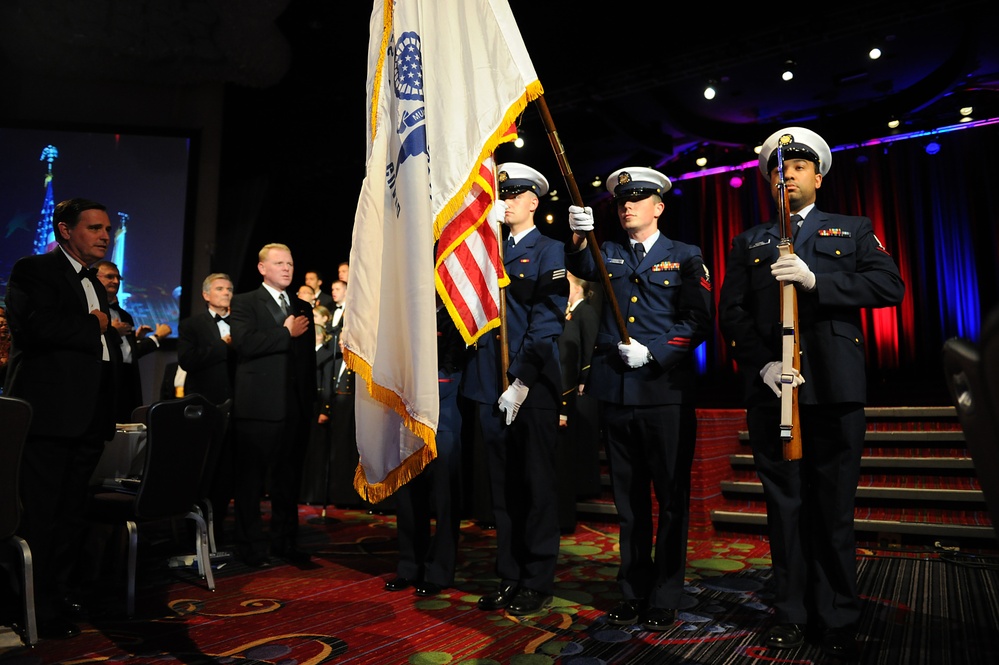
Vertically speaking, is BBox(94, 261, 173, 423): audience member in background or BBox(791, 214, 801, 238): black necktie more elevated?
BBox(791, 214, 801, 238): black necktie

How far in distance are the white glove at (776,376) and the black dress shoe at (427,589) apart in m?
1.80

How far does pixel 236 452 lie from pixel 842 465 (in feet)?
10.6

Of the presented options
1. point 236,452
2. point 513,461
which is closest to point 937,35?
point 513,461

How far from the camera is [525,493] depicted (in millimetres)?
3111

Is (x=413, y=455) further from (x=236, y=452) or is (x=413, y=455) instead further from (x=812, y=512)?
(x=236, y=452)

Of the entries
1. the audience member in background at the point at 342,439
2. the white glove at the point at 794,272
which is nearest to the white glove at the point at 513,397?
the white glove at the point at 794,272

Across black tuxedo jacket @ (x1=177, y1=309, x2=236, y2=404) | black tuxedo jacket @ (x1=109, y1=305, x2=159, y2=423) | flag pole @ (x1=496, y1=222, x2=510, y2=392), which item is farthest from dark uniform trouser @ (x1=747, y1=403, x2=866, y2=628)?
black tuxedo jacket @ (x1=177, y1=309, x2=236, y2=404)

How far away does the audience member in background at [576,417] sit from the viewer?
5027 mm

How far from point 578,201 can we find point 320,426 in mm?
4680

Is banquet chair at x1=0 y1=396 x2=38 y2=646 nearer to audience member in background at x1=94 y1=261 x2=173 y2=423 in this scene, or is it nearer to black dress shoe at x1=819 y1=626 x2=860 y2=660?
audience member in background at x1=94 y1=261 x2=173 y2=423

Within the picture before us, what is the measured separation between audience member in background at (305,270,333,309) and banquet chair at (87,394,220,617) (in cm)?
372

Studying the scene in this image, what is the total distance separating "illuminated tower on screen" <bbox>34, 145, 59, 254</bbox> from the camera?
7.30 metres

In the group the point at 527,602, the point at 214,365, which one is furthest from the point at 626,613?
the point at 214,365

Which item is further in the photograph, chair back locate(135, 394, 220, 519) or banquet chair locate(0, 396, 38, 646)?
chair back locate(135, 394, 220, 519)
